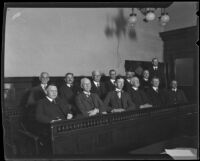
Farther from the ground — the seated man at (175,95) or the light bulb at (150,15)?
the light bulb at (150,15)

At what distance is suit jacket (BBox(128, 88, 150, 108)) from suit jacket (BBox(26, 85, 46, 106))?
1.03m

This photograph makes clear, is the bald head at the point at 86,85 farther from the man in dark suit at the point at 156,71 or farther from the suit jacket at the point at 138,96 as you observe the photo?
the man in dark suit at the point at 156,71

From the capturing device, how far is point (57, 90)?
3.11 metres

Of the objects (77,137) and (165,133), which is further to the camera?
(165,133)

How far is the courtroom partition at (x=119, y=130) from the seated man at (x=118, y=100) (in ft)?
0.22

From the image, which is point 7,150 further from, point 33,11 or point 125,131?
point 33,11

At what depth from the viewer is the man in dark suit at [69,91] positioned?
10.2 ft

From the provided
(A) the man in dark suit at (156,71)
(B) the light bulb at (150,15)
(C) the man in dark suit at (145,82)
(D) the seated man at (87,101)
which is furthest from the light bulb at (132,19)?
(D) the seated man at (87,101)

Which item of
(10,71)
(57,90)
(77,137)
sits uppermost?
(10,71)

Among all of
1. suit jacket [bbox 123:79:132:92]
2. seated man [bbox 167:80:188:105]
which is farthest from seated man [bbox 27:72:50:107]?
seated man [bbox 167:80:188:105]

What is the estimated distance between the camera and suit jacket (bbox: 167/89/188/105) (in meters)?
3.23

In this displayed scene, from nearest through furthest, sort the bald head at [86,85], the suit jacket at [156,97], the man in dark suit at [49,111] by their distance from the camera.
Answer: the man in dark suit at [49,111] < the bald head at [86,85] < the suit jacket at [156,97]

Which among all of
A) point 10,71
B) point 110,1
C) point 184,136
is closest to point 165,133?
point 184,136

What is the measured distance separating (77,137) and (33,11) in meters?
1.54
